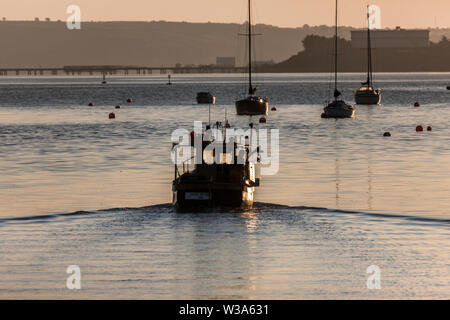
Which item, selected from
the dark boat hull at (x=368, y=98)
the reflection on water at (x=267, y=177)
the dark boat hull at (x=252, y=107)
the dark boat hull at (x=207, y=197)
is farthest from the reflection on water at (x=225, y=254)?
the dark boat hull at (x=368, y=98)

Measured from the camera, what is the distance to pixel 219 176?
3741cm

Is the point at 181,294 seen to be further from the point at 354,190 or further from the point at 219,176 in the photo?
the point at 354,190

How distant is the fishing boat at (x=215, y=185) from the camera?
36.1 meters

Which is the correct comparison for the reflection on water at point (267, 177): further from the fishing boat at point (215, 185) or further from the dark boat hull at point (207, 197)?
the dark boat hull at point (207, 197)

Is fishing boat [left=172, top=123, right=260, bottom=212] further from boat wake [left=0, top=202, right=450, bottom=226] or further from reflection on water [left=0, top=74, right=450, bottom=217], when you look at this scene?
reflection on water [left=0, top=74, right=450, bottom=217]

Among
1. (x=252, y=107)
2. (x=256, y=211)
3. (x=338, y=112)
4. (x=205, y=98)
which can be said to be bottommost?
(x=256, y=211)

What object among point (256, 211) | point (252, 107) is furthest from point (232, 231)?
point (252, 107)

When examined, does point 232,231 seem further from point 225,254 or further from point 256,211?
point 256,211

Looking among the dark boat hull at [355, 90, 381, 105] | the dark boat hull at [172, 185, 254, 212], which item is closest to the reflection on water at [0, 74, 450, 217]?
the dark boat hull at [172, 185, 254, 212]

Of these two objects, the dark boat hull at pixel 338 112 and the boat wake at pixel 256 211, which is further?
the dark boat hull at pixel 338 112

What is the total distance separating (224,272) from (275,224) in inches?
332

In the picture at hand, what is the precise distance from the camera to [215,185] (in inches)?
1431

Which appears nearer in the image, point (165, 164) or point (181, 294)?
point (181, 294)
